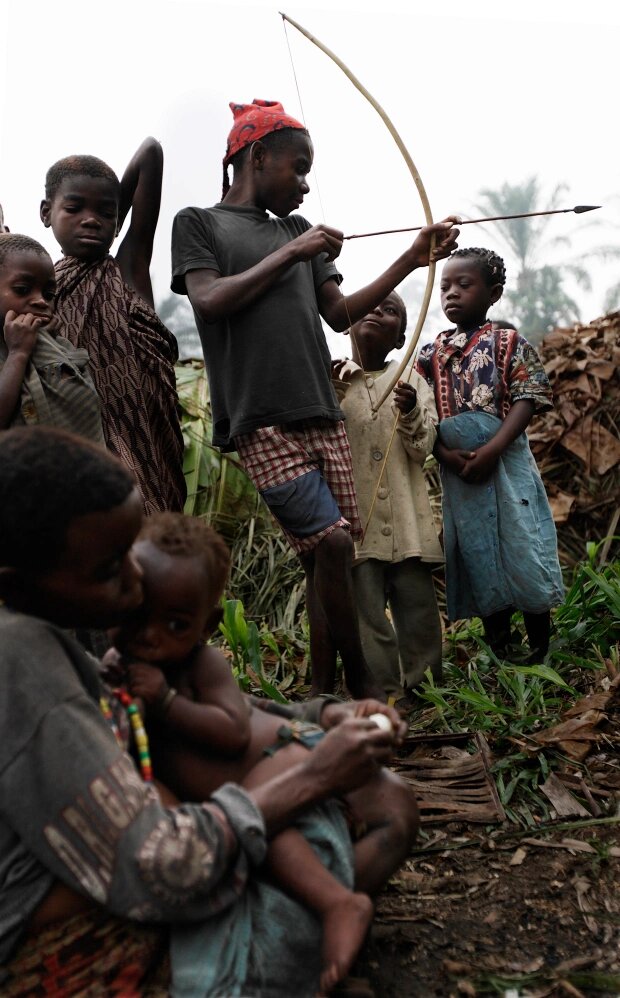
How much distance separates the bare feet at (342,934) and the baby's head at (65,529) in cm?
58

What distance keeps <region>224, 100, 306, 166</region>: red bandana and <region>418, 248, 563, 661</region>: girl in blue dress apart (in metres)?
0.97

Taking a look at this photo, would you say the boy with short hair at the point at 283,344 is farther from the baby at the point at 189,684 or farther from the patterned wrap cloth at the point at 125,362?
the baby at the point at 189,684

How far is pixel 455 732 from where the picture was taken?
3.18 m

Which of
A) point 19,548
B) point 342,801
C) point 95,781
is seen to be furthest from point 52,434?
point 342,801

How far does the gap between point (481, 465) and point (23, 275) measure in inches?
73.0

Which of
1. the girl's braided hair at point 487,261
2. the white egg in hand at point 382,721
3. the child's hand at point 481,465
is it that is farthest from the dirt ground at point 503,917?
the girl's braided hair at point 487,261

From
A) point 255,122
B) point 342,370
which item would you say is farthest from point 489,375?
point 255,122

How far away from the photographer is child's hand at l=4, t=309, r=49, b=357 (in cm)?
281

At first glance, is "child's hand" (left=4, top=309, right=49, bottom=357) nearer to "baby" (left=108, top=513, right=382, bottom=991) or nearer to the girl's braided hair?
"baby" (left=108, top=513, right=382, bottom=991)

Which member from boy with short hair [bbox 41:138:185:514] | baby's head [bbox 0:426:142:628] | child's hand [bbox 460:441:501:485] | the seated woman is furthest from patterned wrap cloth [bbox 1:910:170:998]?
child's hand [bbox 460:441:501:485]

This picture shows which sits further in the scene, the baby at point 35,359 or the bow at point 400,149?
the bow at point 400,149

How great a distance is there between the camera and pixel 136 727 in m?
1.66

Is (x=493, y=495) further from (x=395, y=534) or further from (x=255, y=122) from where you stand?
(x=255, y=122)

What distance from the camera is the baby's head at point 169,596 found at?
179cm
